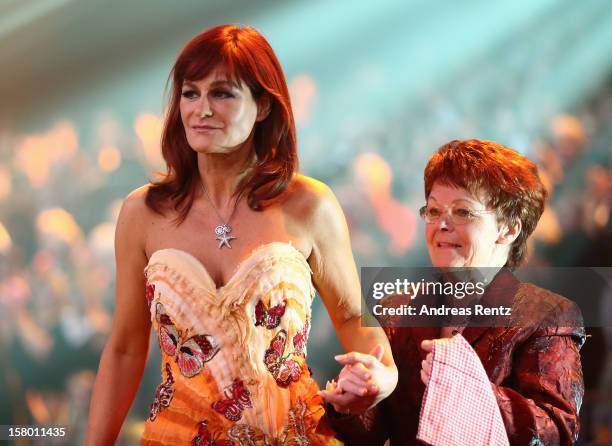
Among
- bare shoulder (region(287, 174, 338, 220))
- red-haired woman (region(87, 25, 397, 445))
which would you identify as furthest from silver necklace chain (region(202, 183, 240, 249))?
bare shoulder (region(287, 174, 338, 220))

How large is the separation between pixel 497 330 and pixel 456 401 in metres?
0.19

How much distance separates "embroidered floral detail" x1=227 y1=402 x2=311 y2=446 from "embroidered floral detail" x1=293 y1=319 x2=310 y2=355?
11 cm

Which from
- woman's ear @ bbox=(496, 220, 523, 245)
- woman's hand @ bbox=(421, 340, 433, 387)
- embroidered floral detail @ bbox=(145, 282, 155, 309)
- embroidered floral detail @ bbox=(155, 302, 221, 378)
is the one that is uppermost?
woman's ear @ bbox=(496, 220, 523, 245)

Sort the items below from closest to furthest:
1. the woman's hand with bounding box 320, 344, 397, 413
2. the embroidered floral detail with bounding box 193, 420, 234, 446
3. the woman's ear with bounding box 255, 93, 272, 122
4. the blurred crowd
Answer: the woman's hand with bounding box 320, 344, 397, 413 → the embroidered floral detail with bounding box 193, 420, 234, 446 → the woman's ear with bounding box 255, 93, 272, 122 → the blurred crowd

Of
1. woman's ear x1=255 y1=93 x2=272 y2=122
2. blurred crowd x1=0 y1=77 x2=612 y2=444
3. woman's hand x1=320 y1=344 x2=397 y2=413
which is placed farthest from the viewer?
blurred crowd x1=0 y1=77 x2=612 y2=444

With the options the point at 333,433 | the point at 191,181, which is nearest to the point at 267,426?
the point at 333,433

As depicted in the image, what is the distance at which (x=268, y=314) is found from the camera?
2.00m

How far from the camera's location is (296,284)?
2.02 meters

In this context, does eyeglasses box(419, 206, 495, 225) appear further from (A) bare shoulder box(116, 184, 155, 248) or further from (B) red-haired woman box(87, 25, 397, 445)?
(A) bare shoulder box(116, 184, 155, 248)

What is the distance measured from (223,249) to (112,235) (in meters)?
0.62

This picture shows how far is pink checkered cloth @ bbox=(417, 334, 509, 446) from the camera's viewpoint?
6.30 feet

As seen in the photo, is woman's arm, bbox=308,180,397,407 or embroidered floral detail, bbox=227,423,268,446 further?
woman's arm, bbox=308,180,397,407

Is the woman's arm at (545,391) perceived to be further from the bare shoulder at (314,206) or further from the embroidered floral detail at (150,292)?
the embroidered floral detail at (150,292)

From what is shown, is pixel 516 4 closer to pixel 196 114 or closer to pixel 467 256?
pixel 467 256
